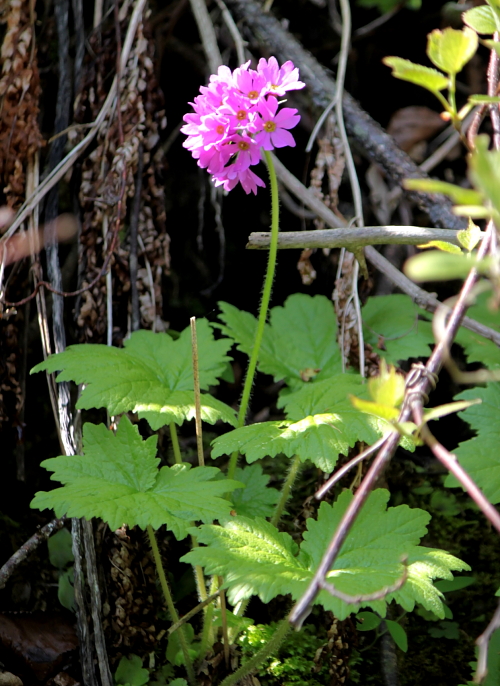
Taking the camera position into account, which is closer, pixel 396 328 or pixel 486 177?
pixel 486 177

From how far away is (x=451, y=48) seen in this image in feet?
3.02

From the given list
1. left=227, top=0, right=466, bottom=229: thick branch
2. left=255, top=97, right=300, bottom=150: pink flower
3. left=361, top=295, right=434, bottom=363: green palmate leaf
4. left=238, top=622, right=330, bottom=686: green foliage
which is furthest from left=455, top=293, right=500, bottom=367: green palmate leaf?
left=238, top=622, right=330, bottom=686: green foliage

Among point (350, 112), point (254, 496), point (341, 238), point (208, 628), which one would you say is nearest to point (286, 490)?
point (254, 496)

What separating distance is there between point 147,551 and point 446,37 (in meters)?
1.83

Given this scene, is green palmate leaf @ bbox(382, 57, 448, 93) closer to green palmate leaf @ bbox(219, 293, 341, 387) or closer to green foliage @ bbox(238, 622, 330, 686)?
green palmate leaf @ bbox(219, 293, 341, 387)

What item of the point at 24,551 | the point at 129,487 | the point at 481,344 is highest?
the point at 481,344

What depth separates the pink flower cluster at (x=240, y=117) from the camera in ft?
5.41

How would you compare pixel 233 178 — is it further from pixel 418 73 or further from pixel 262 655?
pixel 262 655

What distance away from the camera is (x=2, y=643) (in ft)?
6.59

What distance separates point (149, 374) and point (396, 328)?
1.03 meters

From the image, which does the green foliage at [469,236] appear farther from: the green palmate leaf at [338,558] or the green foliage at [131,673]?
the green foliage at [131,673]

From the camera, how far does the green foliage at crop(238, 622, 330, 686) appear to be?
79.9 inches

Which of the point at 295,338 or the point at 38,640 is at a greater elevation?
the point at 295,338

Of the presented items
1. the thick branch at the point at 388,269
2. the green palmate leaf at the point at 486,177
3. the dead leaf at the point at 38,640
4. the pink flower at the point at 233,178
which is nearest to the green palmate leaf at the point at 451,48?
the green palmate leaf at the point at 486,177
